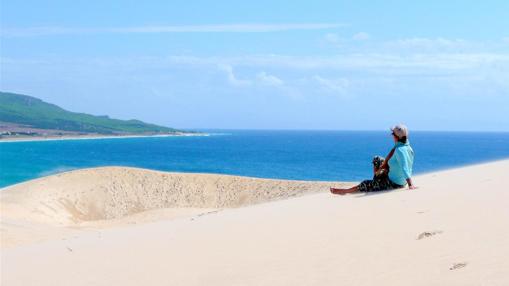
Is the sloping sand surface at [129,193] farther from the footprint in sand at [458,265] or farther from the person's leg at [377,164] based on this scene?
the footprint in sand at [458,265]

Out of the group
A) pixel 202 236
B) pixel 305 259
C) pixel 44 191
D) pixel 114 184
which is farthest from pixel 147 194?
pixel 305 259

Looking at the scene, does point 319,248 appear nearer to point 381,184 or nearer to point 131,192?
point 381,184

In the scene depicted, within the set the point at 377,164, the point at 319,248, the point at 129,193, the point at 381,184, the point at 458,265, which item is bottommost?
the point at 129,193

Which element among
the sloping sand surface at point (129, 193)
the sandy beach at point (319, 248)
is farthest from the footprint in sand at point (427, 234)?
the sloping sand surface at point (129, 193)

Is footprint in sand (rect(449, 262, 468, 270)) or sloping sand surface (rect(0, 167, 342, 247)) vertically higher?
footprint in sand (rect(449, 262, 468, 270))

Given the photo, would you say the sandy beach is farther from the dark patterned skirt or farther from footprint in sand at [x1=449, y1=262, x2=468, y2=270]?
the dark patterned skirt

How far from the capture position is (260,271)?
586cm

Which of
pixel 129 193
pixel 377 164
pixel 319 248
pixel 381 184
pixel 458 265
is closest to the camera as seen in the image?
pixel 458 265

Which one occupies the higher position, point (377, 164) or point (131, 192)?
point (377, 164)

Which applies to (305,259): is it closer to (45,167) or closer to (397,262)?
(397,262)

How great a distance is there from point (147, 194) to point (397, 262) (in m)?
32.6

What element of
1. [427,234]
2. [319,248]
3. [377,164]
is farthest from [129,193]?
[427,234]

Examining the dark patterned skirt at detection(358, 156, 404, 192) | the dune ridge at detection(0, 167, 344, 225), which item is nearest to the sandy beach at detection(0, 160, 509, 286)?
the dark patterned skirt at detection(358, 156, 404, 192)

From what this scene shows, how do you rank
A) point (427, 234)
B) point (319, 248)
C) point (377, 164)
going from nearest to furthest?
point (427, 234), point (319, 248), point (377, 164)
